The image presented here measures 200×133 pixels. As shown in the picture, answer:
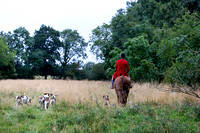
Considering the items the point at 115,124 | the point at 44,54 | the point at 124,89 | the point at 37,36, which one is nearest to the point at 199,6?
the point at 124,89

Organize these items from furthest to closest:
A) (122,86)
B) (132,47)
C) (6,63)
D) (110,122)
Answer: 1. (6,63)
2. (132,47)
3. (122,86)
4. (110,122)

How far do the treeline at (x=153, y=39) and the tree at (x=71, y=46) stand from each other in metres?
15.4

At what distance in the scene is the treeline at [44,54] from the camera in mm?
42812

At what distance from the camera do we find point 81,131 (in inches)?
191

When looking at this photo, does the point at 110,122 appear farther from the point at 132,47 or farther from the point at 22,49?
the point at 22,49

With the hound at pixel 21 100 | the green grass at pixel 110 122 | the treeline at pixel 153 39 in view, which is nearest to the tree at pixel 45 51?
the treeline at pixel 153 39

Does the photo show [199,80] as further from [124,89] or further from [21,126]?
[21,126]

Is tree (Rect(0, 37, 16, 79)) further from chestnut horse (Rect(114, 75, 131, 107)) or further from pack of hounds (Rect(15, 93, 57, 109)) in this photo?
chestnut horse (Rect(114, 75, 131, 107))

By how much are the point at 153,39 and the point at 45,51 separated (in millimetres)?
31668

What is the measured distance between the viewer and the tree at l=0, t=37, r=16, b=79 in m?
37.5

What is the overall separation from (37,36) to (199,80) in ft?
140

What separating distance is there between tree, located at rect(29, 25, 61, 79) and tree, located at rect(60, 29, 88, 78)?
2000 mm

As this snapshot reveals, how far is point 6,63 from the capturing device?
37.9 meters

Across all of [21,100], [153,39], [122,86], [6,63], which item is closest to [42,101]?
[21,100]
